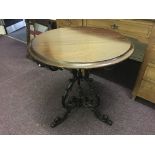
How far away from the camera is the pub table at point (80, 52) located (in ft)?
3.16

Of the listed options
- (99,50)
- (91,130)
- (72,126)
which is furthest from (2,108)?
(99,50)

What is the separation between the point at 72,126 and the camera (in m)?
1.42

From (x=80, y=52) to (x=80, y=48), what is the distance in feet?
0.19

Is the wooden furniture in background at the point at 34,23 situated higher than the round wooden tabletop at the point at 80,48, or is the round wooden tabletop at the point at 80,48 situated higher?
the round wooden tabletop at the point at 80,48

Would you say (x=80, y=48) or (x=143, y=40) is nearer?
(x=80, y=48)

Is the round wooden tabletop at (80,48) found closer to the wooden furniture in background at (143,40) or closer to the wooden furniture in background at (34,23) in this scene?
the wooden furniture in background at (143,40)

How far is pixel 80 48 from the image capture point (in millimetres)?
1095

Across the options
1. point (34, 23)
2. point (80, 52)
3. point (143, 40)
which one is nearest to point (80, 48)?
point (80, 52)

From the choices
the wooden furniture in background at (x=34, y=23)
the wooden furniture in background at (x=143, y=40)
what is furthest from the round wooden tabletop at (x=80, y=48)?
the wooden furniture in background at (x=34, y=23)

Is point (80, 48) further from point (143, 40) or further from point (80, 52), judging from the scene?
point (143, 40)

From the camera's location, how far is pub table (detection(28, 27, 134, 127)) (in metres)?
0.96

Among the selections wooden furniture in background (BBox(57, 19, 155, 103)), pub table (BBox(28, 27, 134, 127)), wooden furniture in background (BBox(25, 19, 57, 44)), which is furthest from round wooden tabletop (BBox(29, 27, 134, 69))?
wooden furniture in background (BBox(25, 19, 57, 44))

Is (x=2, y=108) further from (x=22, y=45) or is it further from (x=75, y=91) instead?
(x=22, y=45)

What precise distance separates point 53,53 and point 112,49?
1.12 ft
